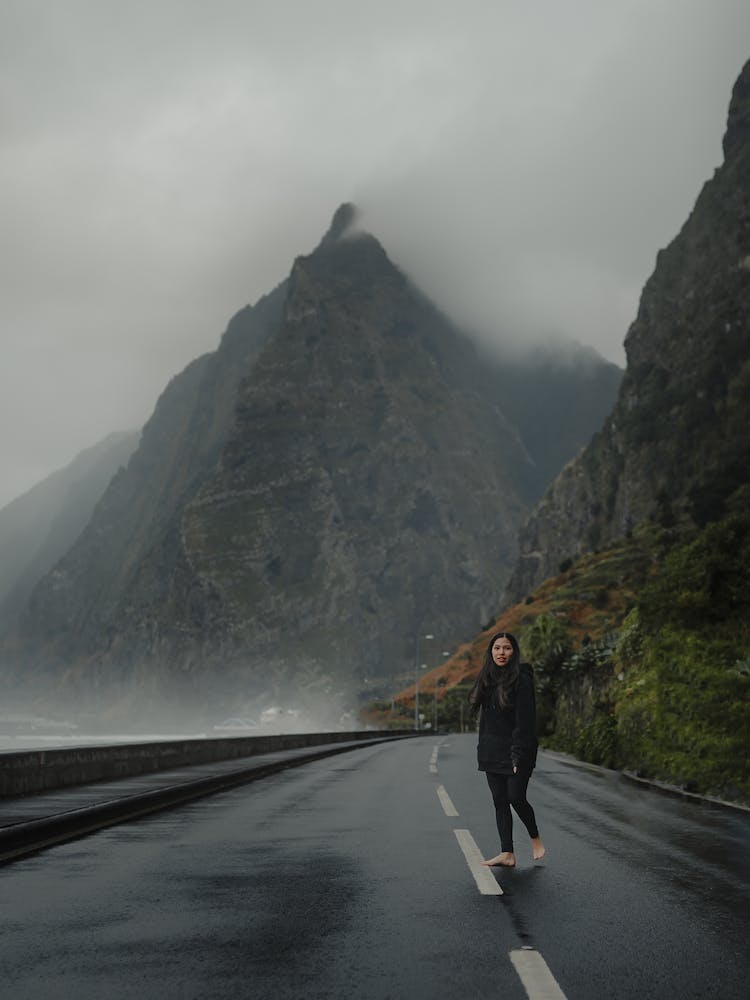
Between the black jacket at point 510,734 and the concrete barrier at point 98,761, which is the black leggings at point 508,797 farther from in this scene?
the concrete barrier at point 98,761

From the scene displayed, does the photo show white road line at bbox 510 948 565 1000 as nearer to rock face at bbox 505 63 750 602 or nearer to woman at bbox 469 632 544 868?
woman at bbox 469 632 544 868

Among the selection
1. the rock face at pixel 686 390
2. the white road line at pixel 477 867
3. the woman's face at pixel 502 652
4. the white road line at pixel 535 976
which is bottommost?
the white road line at pixel 535 976

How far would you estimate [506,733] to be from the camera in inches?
333

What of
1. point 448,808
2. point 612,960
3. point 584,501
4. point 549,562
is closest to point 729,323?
point 584,501

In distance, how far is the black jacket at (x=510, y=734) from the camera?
8.33 metres

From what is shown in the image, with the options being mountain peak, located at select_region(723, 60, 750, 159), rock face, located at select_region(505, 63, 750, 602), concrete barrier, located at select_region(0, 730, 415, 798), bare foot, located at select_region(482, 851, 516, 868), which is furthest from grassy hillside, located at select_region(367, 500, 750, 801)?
mountain peak, located at select_region(723, 60, 750, 159)

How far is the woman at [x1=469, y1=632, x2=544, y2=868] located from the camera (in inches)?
329

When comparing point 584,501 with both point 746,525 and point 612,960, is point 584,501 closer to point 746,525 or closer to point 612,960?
point 746,525

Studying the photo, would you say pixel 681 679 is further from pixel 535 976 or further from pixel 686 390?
pixel 686 390

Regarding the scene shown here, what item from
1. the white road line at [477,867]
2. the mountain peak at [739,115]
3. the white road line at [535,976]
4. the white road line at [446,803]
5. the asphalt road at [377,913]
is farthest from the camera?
the mountain peak at [739,115]

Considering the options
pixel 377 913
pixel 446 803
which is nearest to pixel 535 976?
pixel 377 913

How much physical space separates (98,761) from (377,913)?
13782 millimetres

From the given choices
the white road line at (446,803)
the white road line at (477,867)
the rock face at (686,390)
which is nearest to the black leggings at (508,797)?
the white road line at (477,867)

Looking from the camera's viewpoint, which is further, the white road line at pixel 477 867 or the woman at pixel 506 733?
the woman at pixel 506 733
